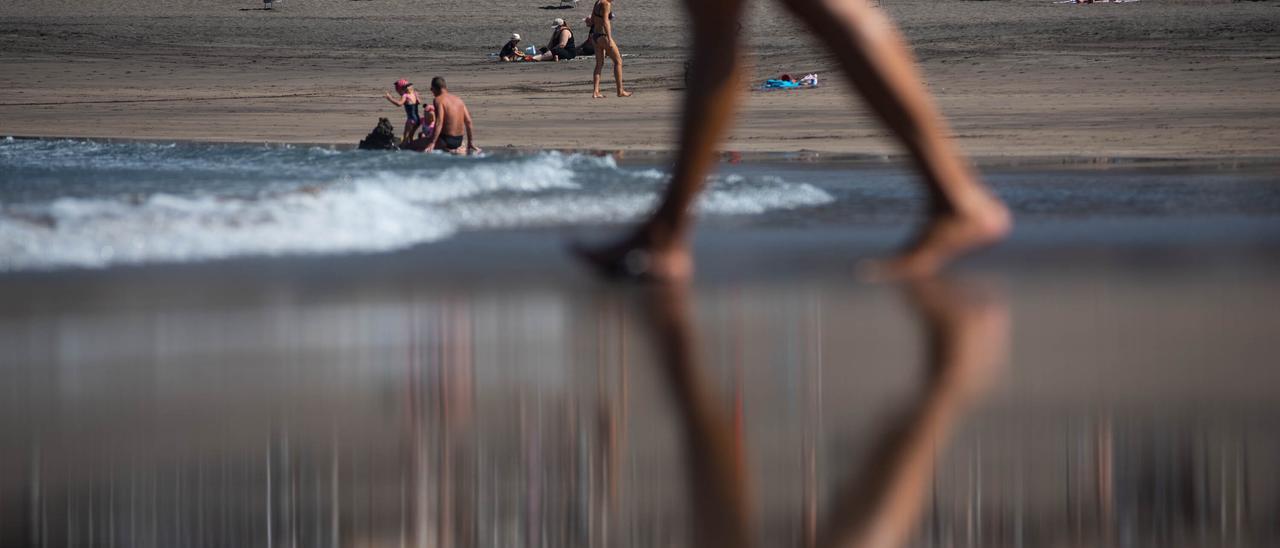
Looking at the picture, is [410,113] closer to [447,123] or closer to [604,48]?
[447,123]

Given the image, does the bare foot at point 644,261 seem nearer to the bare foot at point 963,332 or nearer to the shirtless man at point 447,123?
the bare foot at point 963,332

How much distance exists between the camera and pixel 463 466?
281 centimetres

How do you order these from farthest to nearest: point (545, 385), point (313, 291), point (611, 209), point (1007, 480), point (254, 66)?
point (254, 66)
point (611, 209)
point (313, 291)
point (545, 385)
point (1007, 480)

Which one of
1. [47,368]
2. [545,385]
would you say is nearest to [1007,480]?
[545,385]

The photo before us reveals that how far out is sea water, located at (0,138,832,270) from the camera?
5.93m

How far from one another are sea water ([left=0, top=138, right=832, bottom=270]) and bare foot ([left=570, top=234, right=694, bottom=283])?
1.33 metres

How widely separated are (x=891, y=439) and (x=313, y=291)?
7.69 feet

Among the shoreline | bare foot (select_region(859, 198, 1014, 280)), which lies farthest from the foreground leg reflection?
the shoreline

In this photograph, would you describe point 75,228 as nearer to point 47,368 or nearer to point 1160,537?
point 47,368


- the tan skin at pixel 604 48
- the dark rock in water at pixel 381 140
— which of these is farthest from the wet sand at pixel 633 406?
the tan skin at pixel 604 48

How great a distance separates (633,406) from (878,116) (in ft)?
4.59

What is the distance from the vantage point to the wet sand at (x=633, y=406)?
2.52 meters

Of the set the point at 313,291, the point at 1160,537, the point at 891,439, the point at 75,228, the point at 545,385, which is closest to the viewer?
the point at 1160,537

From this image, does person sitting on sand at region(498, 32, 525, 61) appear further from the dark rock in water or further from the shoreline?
the dark rock in water
